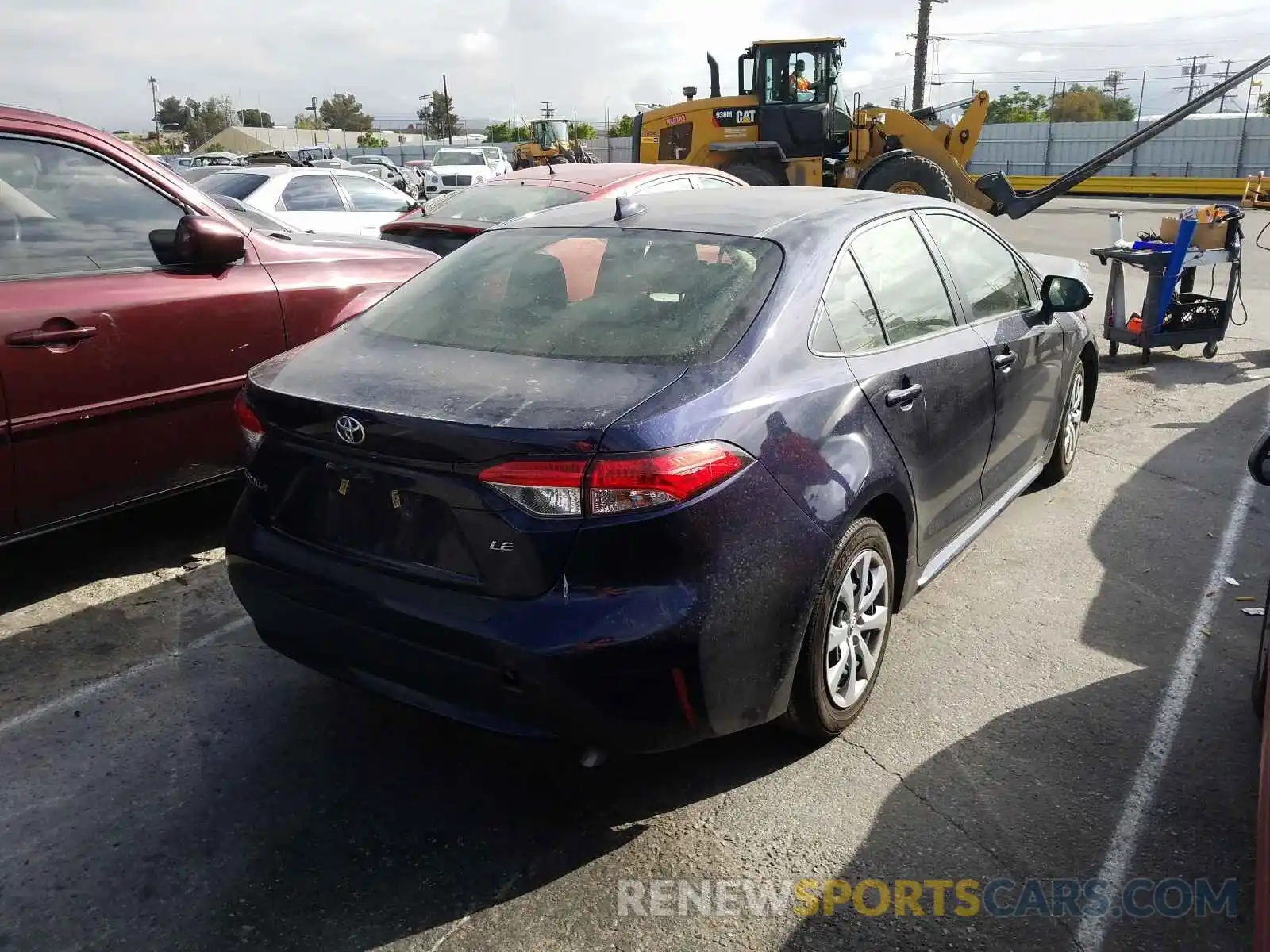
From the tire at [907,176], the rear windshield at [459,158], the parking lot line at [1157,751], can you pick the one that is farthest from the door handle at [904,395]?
the rear windshield at [459,158]

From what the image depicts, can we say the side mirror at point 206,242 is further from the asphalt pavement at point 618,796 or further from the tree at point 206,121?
the tree at point 206,121

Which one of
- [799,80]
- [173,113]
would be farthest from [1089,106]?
[173,113]

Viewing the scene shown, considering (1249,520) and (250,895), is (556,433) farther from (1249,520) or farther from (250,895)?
(1249,520)

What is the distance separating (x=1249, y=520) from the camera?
5.02 meters

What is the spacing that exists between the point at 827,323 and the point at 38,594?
11.2 ft

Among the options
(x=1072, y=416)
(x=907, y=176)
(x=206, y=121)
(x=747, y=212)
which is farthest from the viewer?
(x=206, y=121)

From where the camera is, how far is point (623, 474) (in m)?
2.41

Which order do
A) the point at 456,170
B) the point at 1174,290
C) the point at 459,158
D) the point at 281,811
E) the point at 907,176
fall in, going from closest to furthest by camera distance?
the point at 281,811, the point at 1174,290, the point at 907,176, the point at 456,170, the point at 459,158

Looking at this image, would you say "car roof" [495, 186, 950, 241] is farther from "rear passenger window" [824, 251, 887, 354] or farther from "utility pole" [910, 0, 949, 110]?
"utility pole" [910, 0, 949, 110]

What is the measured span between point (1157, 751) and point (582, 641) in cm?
192

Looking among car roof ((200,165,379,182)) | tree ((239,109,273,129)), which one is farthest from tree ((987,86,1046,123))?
tree ((239,109,273,129))

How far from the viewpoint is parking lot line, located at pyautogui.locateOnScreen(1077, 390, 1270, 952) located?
2496 millimetres

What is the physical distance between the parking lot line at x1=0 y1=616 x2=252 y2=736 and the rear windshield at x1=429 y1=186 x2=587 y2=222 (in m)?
4.17

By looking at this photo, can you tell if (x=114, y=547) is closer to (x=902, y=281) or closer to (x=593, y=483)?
(x=593, y=483)
